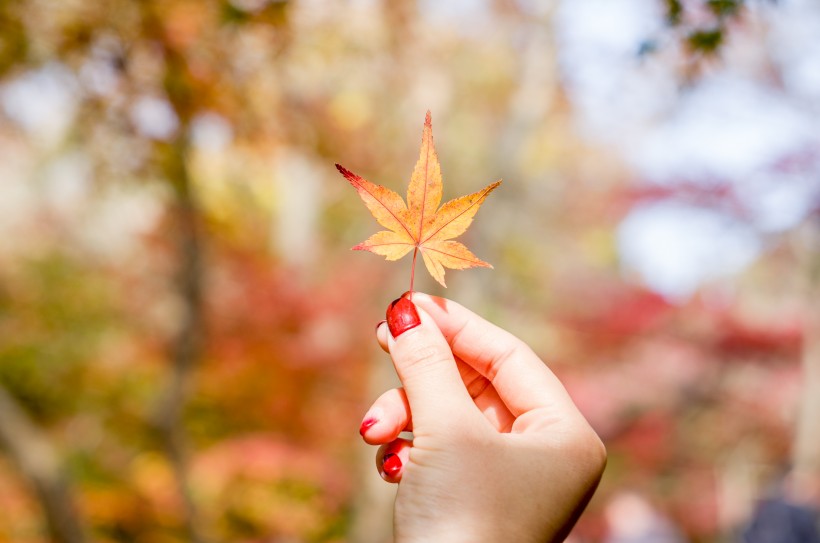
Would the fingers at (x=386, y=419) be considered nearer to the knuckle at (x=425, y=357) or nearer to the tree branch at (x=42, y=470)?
the knuckle at (x=425, y=357)

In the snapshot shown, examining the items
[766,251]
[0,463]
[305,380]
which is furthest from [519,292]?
[0,463]

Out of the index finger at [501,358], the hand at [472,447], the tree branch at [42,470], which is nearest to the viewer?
the hand at [472,447]

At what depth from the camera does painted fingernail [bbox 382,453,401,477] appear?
3.31ft

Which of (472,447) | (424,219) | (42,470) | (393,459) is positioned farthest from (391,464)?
(42,470)

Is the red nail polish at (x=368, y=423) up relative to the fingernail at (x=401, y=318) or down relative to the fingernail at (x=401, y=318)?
down

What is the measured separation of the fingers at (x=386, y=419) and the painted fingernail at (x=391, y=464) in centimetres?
3

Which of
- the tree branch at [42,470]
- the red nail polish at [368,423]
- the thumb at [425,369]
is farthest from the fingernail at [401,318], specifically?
the tree branch at [42,470]

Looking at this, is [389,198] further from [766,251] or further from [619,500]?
[766,251]

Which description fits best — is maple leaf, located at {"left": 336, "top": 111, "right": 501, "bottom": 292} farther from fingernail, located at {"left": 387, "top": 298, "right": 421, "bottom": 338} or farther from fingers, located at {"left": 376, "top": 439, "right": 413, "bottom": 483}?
fingers, located at {"left": 376, "top": 439, "right": 413, "bottom": 483}

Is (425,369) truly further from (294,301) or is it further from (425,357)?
(294,301)

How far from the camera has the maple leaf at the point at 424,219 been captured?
3.05 feet

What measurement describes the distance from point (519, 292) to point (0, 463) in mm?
8264

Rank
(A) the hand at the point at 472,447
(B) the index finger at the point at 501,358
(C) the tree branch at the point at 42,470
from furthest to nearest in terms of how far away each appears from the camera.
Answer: (C) the tree branch at the point at 42,470, (B) the index finger at the point at 501,358, (A) the hand at the point at 472,447

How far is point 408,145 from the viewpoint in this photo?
289 inches
